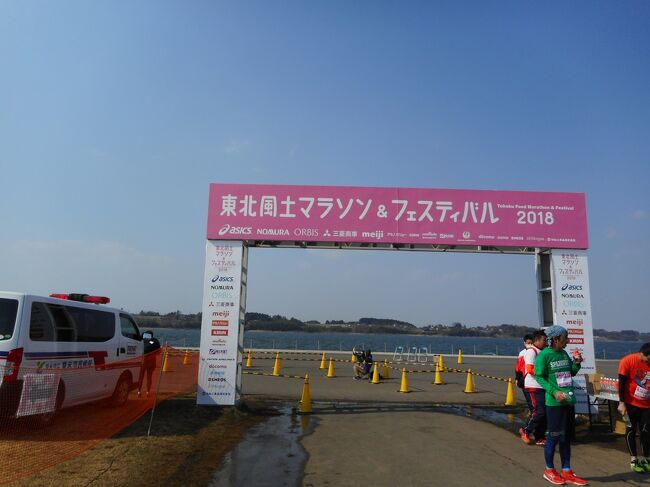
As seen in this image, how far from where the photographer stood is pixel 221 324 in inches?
412

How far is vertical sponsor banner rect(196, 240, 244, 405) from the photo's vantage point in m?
10.3

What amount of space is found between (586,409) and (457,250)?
4.41 metres

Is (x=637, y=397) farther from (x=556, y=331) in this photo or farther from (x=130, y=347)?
(x=130, y=347)

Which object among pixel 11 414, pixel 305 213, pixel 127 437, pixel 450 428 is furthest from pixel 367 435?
pixel 11 414

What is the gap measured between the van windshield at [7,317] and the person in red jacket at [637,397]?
9041mm

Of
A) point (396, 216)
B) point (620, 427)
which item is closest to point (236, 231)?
point (396, 216)

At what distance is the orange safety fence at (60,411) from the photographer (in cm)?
634

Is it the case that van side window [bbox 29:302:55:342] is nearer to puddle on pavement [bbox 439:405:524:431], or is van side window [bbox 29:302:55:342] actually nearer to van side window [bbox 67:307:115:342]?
van side window [bbox 67:307:115:342]

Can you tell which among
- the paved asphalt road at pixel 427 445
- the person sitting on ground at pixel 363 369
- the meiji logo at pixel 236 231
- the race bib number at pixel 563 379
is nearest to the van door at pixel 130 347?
the meiji logo at pixel 236 231

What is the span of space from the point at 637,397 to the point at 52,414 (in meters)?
8.89

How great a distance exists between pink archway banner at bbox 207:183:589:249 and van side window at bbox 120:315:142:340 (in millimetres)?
2748

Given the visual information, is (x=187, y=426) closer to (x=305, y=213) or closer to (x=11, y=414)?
(x=11, y=414)

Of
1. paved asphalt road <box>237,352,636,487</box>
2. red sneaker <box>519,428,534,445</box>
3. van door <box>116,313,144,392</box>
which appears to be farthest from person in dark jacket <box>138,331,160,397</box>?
red sneaker <box>519,428,534,445</box>

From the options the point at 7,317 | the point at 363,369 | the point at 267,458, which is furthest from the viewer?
the point at 363,369
